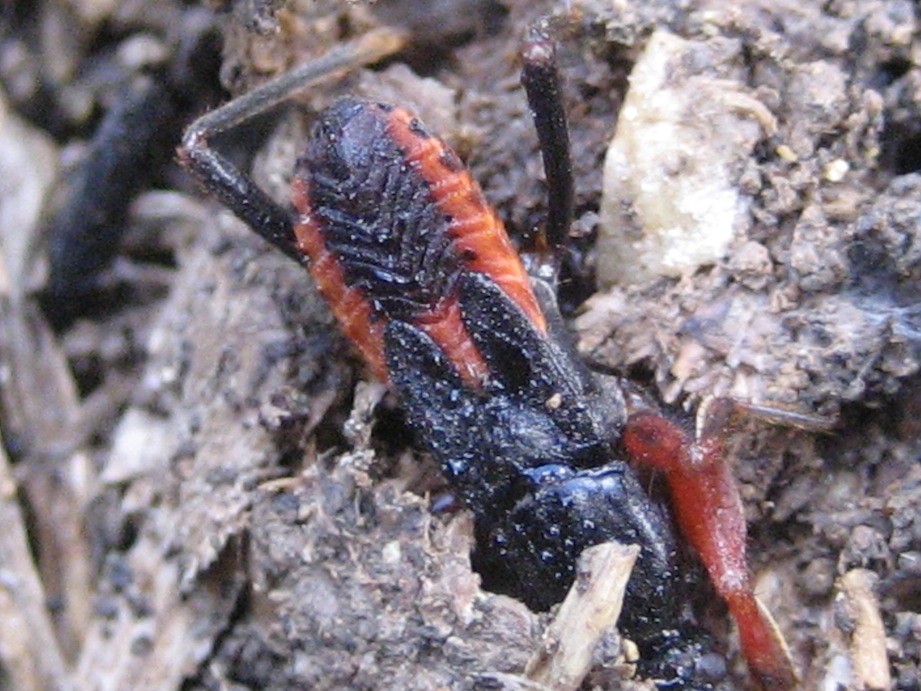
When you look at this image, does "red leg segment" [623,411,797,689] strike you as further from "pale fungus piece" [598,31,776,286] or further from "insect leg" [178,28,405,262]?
"insect leg" [178,28,405,262]

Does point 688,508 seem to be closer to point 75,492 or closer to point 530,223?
point 530,223

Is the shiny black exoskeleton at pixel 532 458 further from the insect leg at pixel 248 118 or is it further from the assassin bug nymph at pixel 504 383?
the insect leg at pixel 248 118

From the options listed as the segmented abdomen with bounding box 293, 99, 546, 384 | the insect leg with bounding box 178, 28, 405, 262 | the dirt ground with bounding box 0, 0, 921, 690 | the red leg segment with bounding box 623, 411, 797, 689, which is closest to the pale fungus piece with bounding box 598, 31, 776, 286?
the dirt ground with bounding box 0, 0, 921, 690

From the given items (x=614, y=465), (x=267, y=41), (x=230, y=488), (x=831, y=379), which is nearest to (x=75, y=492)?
(x=230, y=488)

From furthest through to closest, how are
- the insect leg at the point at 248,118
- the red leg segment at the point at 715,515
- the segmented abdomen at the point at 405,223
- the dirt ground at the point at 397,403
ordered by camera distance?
the insect leg at the point at 248,118 < the segmented abdomen at the point at 405,223 < the dirt ground at the point at 397,403 < the red leg segment at the point at 715,515

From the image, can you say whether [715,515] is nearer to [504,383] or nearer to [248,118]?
[504,383]

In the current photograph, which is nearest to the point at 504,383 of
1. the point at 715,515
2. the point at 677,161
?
the point at 715,515

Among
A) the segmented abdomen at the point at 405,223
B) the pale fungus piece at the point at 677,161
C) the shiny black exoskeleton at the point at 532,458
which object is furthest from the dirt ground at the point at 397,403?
the segmented abdomen at the point at 405,223
